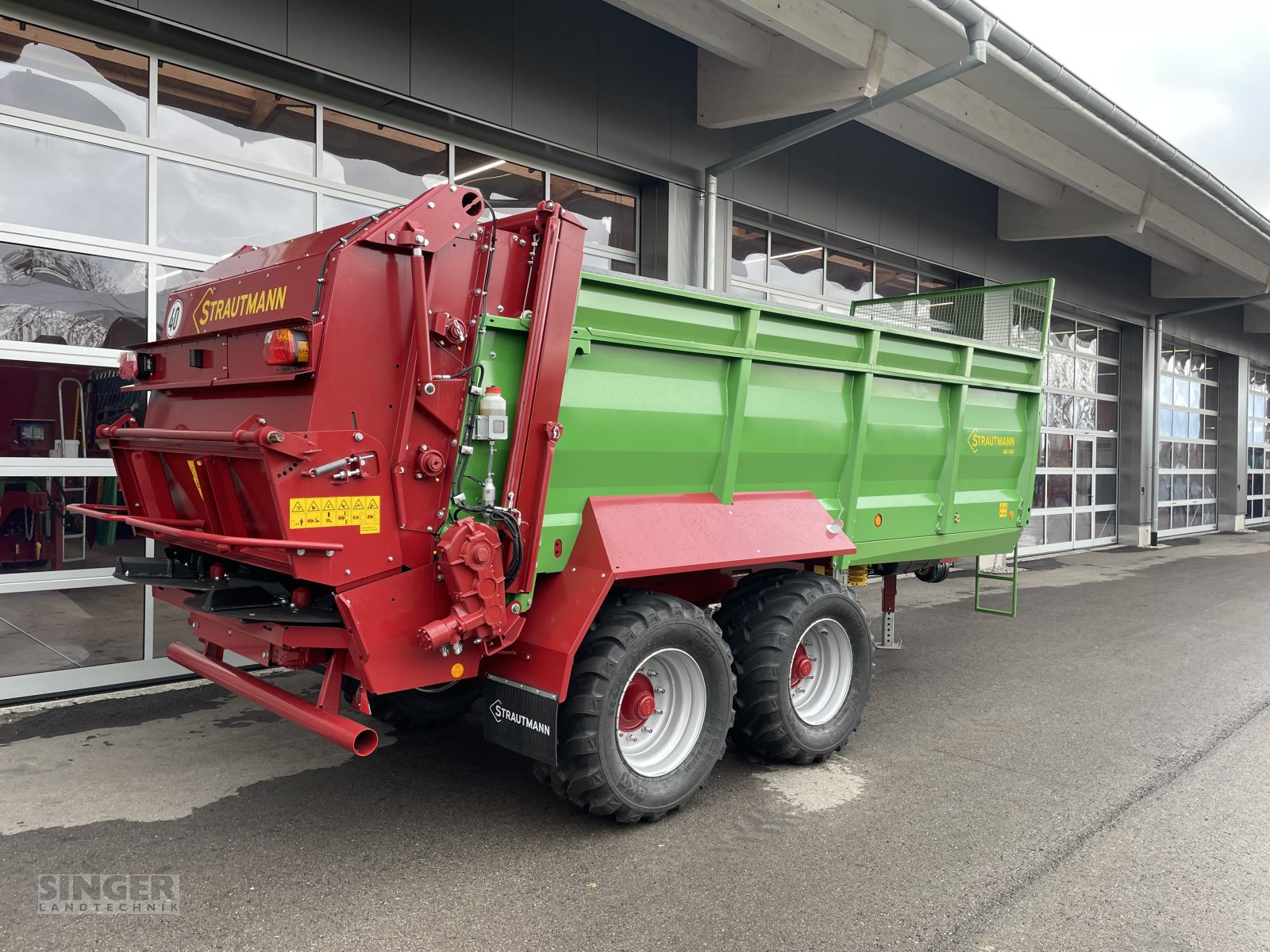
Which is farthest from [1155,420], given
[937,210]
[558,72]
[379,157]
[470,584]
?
[470,584]

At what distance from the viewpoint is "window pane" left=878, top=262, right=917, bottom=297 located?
11719mm

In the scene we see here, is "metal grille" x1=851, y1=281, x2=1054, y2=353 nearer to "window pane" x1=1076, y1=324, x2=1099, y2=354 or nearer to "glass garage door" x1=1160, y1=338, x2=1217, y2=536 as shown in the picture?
"window pane" x1=1076, y1=324, x2=1099, y2=354

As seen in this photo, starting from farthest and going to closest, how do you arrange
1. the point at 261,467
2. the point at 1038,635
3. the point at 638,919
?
1. the point at 1038,635
2. the point at 261,467
3. the point at 638,919

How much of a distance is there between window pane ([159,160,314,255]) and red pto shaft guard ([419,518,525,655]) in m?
4.00

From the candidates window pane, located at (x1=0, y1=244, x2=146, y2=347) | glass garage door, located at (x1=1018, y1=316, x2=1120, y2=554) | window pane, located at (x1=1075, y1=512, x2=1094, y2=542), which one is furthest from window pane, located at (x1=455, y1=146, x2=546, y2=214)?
window pane, located at (x1=1075, y1=512, x2=1094, y2=542)

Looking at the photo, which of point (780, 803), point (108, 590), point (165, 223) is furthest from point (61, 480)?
point (780, 803)

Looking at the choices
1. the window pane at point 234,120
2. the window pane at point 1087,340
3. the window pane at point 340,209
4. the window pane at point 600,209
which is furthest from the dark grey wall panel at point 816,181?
the window pane at point 1087,340

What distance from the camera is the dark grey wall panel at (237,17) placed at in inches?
219

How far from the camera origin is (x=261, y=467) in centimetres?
336

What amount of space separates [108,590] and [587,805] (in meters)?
3.99

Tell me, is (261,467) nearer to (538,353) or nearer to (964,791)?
(538,353)

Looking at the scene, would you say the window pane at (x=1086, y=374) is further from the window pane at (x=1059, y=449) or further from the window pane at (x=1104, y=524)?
the window pane at (x=1104, y=524)

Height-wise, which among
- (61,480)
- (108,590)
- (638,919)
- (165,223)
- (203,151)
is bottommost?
(638,919)

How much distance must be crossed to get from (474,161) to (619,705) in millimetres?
5346
